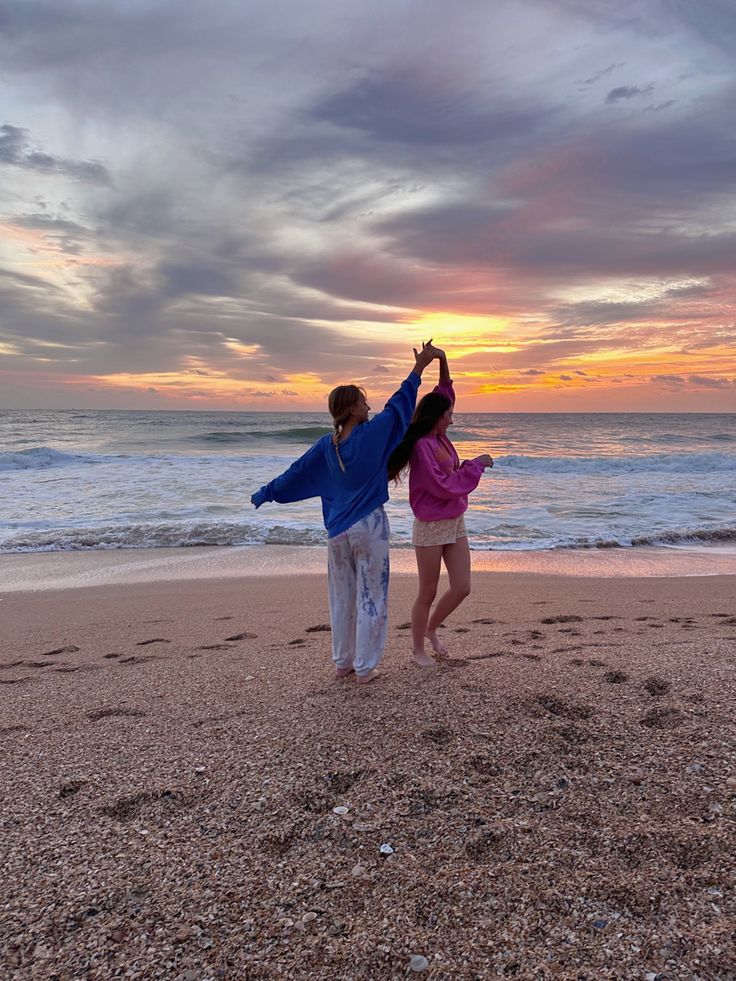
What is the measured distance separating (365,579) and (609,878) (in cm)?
205

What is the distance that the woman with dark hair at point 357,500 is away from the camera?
3.76 meters

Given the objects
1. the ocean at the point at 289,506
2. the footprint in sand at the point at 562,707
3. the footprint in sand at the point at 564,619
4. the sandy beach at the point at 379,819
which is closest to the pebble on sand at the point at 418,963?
the sandy beach at the point at 379,819

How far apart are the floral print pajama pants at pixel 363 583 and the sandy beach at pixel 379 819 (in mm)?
251

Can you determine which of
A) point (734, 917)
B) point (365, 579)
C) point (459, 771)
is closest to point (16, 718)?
point (365, 579)

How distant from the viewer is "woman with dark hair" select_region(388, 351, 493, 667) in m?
4.08

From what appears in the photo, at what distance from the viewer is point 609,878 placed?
212 centimetres

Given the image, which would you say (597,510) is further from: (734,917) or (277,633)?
(734,917)

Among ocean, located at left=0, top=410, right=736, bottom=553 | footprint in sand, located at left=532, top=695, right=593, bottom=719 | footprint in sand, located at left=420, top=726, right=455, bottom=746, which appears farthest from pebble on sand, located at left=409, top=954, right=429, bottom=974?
ocean, located at left=0, top=410, right=736, bottom=553

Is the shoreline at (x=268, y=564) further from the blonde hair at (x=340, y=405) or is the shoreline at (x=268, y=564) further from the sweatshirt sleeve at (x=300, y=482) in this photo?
the blonde hair at (x=340, y=405)

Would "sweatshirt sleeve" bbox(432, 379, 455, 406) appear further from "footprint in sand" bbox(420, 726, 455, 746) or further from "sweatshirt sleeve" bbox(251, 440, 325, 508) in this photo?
"footprint in sand" bbox(420, 726, 455, 746)

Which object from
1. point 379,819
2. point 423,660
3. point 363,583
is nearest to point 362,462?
point 363,583

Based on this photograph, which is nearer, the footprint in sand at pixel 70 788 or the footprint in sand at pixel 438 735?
the footprint in sand at pixel 70 788

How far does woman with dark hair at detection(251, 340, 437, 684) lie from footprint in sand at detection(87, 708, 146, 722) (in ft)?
3.88

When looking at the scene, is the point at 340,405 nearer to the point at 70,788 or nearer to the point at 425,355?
the point at 425,355
